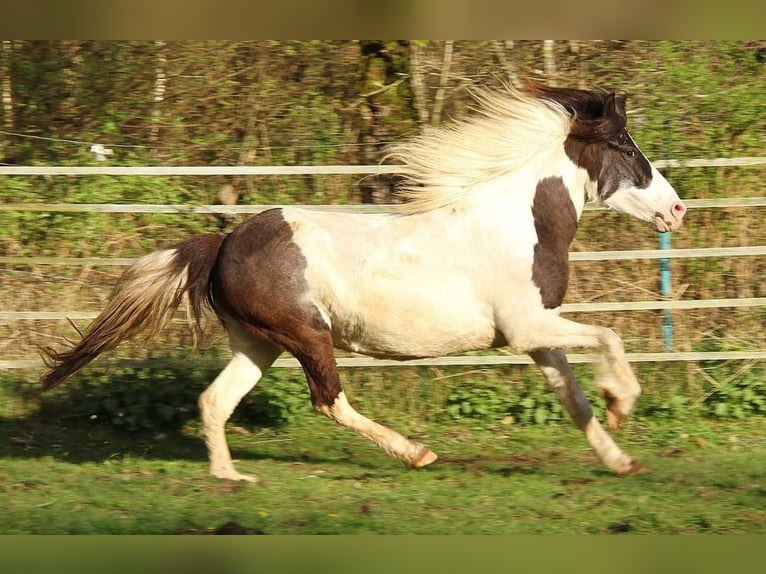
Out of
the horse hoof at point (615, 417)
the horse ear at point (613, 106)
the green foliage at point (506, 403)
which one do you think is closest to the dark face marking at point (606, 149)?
the horse ear at point (613, 106)

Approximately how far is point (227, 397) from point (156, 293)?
2.15ft

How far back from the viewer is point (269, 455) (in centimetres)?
619

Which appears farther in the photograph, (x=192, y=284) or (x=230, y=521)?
(x=192, y=284)

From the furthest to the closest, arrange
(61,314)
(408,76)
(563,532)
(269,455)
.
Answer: (408,76) < (61,314) < (269,455) < (563,532)

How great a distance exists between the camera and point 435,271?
5.21 meters

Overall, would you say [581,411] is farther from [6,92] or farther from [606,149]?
[6,92]

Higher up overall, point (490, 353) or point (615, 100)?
point (615, 100)

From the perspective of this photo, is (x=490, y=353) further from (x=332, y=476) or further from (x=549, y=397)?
(x=332, y=476)

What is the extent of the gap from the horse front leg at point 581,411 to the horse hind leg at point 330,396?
2.72 ft

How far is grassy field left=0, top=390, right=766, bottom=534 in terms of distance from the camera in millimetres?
4727

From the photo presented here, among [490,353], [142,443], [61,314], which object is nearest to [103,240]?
[61,314]

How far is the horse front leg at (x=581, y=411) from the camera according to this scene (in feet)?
17.8

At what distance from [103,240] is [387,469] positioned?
319 cm

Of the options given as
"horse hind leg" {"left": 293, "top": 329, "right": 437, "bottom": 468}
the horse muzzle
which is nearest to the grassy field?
"horse hind leg" {"left": 293, "top": 329, "right": 437, "bottom": 468}
